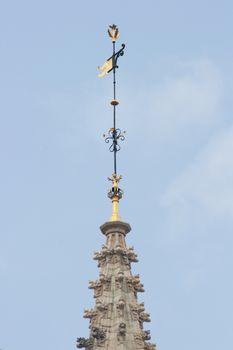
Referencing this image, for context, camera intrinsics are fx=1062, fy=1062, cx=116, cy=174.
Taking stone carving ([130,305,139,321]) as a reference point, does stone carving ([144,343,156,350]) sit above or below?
below

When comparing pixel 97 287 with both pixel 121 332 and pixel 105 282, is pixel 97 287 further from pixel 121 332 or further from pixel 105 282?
pixel 121 332

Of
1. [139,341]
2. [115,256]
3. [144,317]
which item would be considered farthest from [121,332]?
[115,256]

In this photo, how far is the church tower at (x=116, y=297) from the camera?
127 ft

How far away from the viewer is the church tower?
3881 cm

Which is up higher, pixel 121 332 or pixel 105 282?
pixel 105 282

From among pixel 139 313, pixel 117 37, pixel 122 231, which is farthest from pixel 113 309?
pixel 117 37

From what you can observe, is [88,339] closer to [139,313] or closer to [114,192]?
[139,313]

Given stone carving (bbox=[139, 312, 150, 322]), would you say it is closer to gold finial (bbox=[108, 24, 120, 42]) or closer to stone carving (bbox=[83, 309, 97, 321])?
stone carving (bbox=[83, 309, 97, 321])

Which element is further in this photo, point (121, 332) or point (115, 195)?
point (115, 195)

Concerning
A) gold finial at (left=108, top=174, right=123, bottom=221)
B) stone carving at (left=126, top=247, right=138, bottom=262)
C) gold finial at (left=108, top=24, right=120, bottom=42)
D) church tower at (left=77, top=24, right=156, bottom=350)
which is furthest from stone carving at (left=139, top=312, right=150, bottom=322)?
gold finial at (left=108, top=24, right=120, bottom=42)

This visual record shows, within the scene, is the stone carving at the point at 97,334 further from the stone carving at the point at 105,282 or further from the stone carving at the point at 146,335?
the stone carving at the point at 105,282

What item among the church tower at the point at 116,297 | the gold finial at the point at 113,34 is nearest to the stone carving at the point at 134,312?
the church tower at the point at 116,297

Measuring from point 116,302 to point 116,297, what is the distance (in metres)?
0.35

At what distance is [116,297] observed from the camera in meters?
40.8
